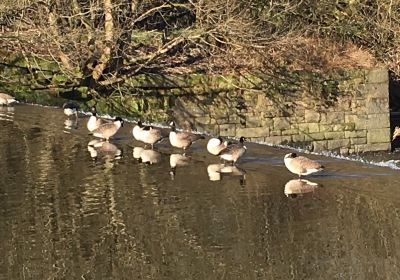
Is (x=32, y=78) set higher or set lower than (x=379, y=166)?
higher

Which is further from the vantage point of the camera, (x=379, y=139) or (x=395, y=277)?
(x=379, y=139)

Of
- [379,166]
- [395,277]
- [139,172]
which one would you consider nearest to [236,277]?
[395,277]

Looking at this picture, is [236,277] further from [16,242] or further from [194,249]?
[16,242]

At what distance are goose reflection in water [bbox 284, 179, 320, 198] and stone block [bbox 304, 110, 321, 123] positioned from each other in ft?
31.8

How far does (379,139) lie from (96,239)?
14.4 metres

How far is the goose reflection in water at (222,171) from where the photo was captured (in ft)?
39.5

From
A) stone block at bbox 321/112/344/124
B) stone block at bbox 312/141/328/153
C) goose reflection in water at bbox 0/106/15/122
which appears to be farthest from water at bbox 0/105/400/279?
stone block at bbox 321/112/344/124

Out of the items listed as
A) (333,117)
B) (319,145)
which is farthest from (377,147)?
(319,145)

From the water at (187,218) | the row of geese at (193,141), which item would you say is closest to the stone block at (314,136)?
the water at (187,218)

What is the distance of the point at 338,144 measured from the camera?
850 inches

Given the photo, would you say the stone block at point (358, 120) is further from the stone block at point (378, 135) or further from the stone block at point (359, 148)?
the stone block at point (359, 148)

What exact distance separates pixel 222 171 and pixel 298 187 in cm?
149

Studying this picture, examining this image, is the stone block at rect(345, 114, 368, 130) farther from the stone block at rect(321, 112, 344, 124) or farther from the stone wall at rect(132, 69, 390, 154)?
the stone block at rect(321, 112, 344, 124)

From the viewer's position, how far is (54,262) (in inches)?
323
